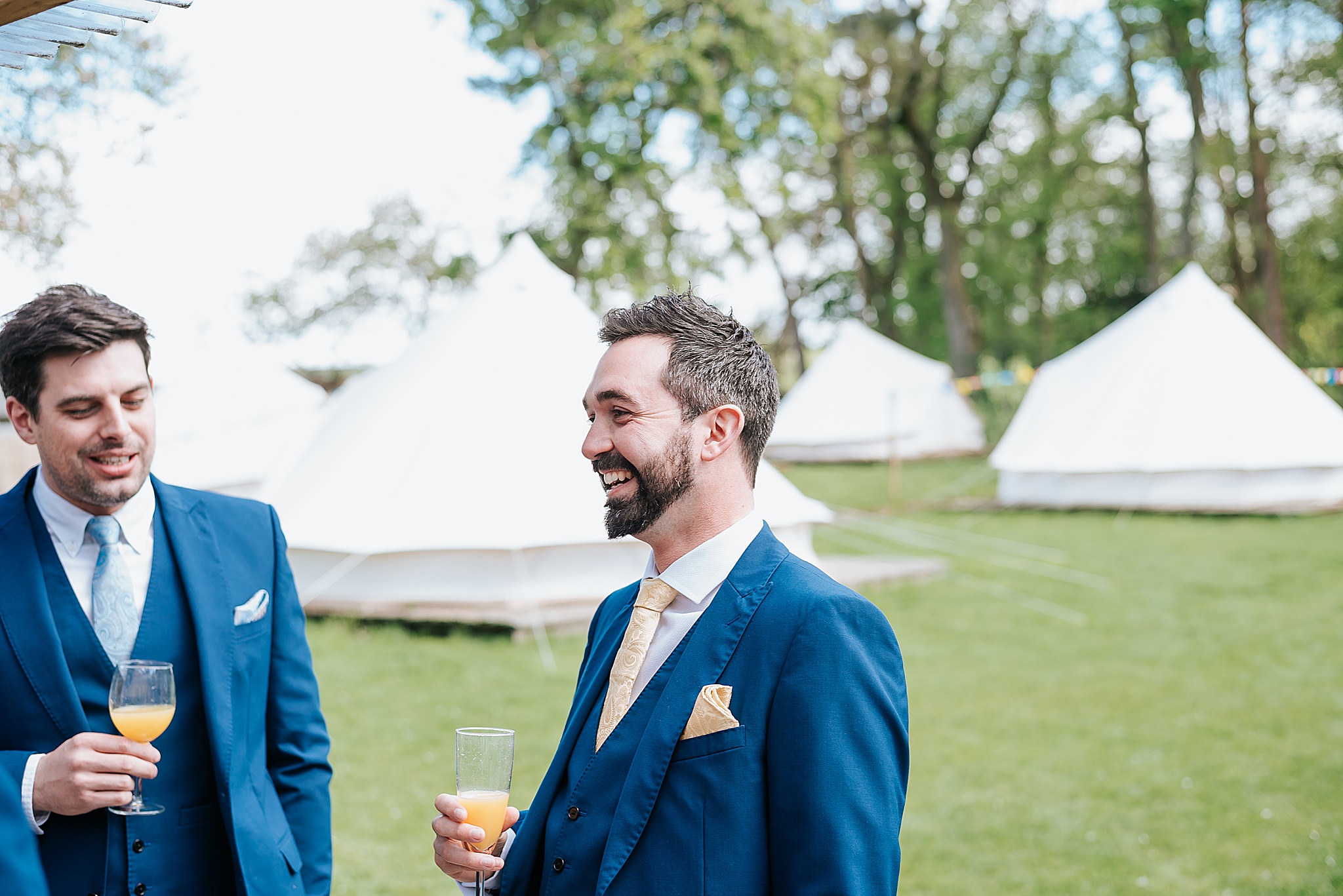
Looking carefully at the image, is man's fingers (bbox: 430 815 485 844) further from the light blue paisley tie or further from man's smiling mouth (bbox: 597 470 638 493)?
the light blue paisley tie

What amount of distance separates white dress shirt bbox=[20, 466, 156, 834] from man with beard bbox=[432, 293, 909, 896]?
3.06 feet

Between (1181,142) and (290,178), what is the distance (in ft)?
88.7

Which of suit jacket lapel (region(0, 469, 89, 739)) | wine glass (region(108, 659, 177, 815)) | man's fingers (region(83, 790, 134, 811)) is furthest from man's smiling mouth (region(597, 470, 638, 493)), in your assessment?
suit jacket lapel (region(0, 469, 89, 739))

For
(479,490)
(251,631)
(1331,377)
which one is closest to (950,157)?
(1331,377)

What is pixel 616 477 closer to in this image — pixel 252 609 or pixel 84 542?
pixel 252 609

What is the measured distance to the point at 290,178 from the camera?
80.6ft

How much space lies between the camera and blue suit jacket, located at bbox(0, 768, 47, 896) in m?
0.99

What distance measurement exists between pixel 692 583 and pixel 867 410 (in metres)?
22.2

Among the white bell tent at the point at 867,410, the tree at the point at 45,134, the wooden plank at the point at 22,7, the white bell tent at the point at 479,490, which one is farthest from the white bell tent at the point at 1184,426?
the wooden plank at the point at 22,7

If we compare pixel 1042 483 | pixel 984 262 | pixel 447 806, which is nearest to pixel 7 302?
pixel 447 806

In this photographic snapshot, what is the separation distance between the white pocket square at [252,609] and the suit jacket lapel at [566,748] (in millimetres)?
823

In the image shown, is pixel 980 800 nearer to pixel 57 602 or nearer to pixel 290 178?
pixel 57 602

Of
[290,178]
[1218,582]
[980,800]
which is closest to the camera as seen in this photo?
[980,800]

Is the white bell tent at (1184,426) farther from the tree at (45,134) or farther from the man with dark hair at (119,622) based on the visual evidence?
the man with dark hair at (119,622)
